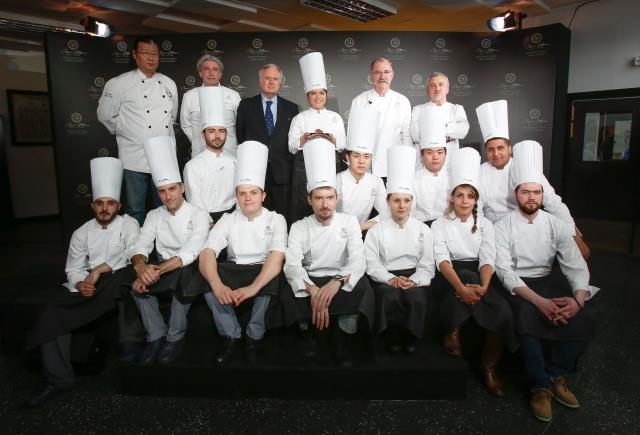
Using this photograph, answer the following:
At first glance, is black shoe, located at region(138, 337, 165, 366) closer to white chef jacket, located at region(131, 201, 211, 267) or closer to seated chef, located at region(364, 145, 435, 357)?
white chef jacket, located at region(131, 201, 211, 267)

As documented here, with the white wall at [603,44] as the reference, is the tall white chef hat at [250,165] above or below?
below

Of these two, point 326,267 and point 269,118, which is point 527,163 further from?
point 269,118

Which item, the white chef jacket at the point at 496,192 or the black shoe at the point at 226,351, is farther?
the white chef jacket at the point at 496,192

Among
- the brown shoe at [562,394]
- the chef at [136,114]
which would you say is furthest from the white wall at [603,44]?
the chef at [136,114]

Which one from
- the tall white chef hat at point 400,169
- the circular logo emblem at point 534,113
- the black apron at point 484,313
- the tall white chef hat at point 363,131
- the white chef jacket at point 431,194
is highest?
the circular logo emblem at point 534,113

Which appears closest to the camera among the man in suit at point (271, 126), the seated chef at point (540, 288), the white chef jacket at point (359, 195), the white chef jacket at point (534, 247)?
the seated chef at point (540, 288)

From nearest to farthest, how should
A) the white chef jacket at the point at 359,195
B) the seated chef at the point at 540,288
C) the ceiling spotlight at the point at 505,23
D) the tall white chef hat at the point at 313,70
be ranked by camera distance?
the seated chef at the point at 540,288, the white chef jacket at the point at 359,195, the tall white chef hat at the point at 313,70, the ceiling spotlight at the point at 505,23

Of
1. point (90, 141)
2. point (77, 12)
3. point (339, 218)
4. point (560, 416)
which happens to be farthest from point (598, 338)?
point (77, 12)

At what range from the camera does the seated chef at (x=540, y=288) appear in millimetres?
2021

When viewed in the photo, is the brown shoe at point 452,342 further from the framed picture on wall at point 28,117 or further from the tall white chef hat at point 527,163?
the framed picture on wall at point 28,117

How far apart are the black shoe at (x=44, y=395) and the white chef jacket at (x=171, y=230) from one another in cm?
75

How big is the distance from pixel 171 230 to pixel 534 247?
6.60 feet

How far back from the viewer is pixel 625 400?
2.05 meters

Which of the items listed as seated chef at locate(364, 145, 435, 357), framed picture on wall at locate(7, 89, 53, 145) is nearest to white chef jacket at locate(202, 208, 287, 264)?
seated chef at locate(364, 145, 435, 357)
